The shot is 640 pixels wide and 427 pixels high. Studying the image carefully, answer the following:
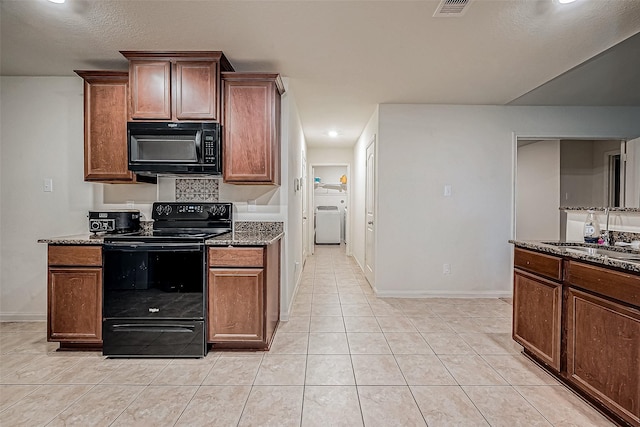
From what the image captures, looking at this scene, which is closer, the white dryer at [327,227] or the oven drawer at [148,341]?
the oven drawer at [148,341]

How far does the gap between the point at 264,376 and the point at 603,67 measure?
12.3 ft

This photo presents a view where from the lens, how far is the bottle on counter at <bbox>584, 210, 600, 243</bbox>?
7.93 feet

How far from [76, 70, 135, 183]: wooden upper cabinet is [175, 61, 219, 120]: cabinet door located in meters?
0.51

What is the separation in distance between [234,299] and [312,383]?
819 mm

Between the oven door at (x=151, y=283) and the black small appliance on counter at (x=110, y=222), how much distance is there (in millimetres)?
547

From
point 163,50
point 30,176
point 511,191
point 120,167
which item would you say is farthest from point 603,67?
point 30,176

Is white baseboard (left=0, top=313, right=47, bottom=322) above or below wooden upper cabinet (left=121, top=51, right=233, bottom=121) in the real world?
below

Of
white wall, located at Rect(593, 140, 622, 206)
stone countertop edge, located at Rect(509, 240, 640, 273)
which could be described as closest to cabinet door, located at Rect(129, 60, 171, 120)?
stone countertop edge, located at Rect(509, 240, 640, 273)

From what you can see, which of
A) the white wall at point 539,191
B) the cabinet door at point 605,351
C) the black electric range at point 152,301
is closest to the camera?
the cabinet door at point 605,351

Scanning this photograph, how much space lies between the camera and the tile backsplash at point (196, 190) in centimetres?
316

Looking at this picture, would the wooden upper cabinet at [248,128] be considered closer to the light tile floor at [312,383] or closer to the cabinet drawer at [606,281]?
the light tile floor at [312,383]

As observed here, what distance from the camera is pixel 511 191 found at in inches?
159

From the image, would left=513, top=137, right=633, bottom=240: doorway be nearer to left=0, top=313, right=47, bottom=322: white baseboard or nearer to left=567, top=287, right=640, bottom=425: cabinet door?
left=567, top=287, right=640, bottom=425: cabinet door

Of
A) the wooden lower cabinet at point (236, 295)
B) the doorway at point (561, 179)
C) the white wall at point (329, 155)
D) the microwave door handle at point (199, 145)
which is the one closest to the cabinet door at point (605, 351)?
the doorway at point (561, 179)
